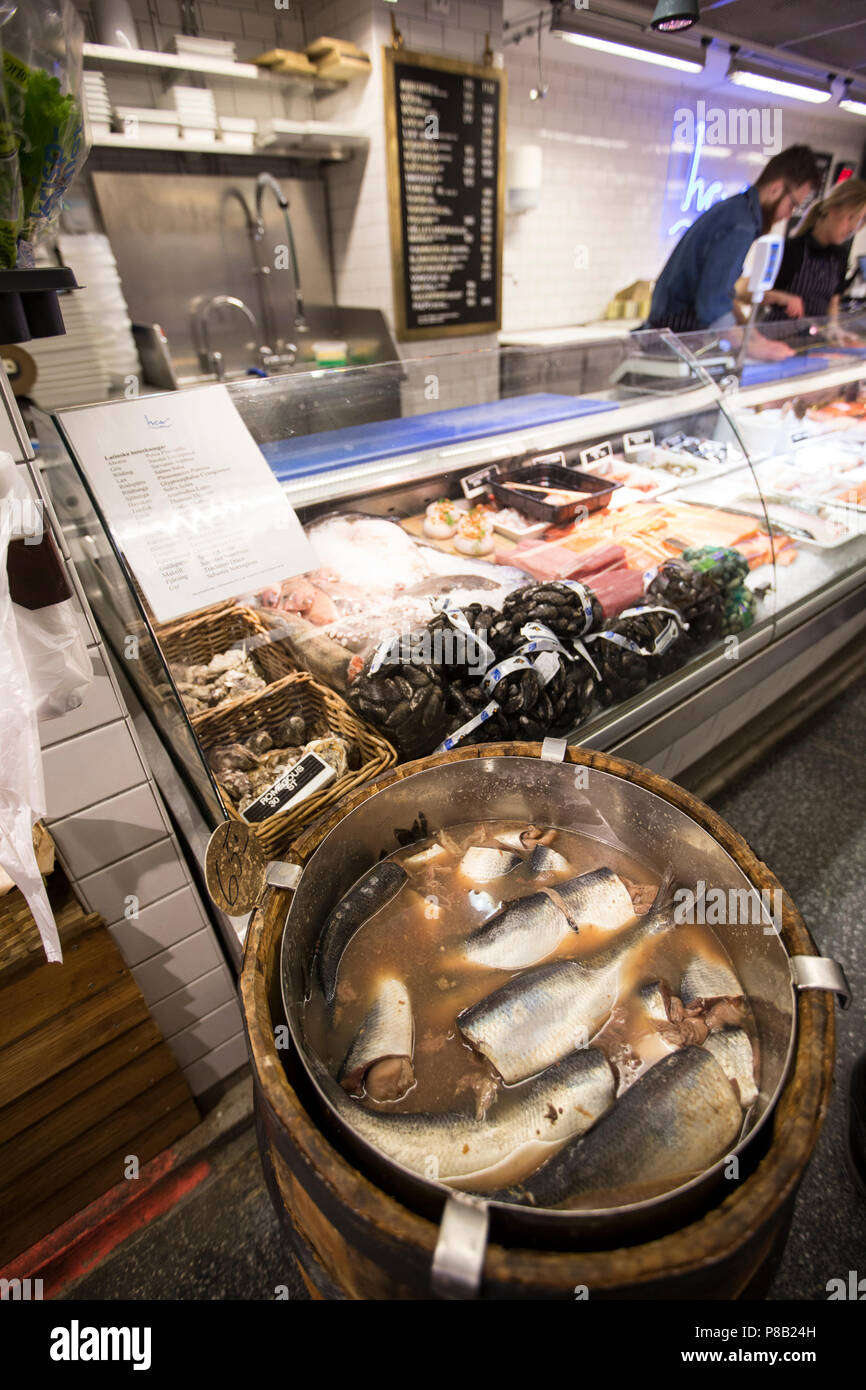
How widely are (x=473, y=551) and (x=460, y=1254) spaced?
2.14 metres

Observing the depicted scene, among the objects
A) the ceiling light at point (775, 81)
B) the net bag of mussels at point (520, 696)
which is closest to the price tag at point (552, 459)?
the net bag of mussels at point (520, 696)

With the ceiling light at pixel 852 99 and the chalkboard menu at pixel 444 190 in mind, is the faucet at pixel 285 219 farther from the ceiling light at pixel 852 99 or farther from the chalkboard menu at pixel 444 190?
the ceiling light at pixel 852 99

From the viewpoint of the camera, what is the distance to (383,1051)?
1.11m

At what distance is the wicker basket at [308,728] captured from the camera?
59.3 inches

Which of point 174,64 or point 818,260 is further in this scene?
point 818,260

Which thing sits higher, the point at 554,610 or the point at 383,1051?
the point at 554,610

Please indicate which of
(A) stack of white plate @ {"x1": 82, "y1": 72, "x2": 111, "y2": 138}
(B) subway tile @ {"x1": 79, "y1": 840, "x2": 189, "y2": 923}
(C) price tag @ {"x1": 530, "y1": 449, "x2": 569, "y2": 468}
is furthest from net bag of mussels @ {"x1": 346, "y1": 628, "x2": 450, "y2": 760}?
(A) stack of white plate @ {"x1": 82, "y1": 72, "x2": 111, "y2": 138}

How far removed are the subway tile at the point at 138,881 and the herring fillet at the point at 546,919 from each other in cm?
84

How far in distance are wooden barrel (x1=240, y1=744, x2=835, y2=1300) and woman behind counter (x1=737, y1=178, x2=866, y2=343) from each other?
6028mm

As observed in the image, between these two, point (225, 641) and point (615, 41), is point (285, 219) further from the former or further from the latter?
point (225, 641)

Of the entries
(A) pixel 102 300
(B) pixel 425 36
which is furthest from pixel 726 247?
(A) pixel 102 300

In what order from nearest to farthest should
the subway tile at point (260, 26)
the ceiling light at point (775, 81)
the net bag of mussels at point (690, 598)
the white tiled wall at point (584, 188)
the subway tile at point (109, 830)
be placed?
1. the subway tile at point (109, 830)
2. the net bag of mussels at point (690, 598)
3. the subway tile at point (260, 26)
4. the ceiling light at point (775, 81)
5. the white tiled wall at point (584, 188)
